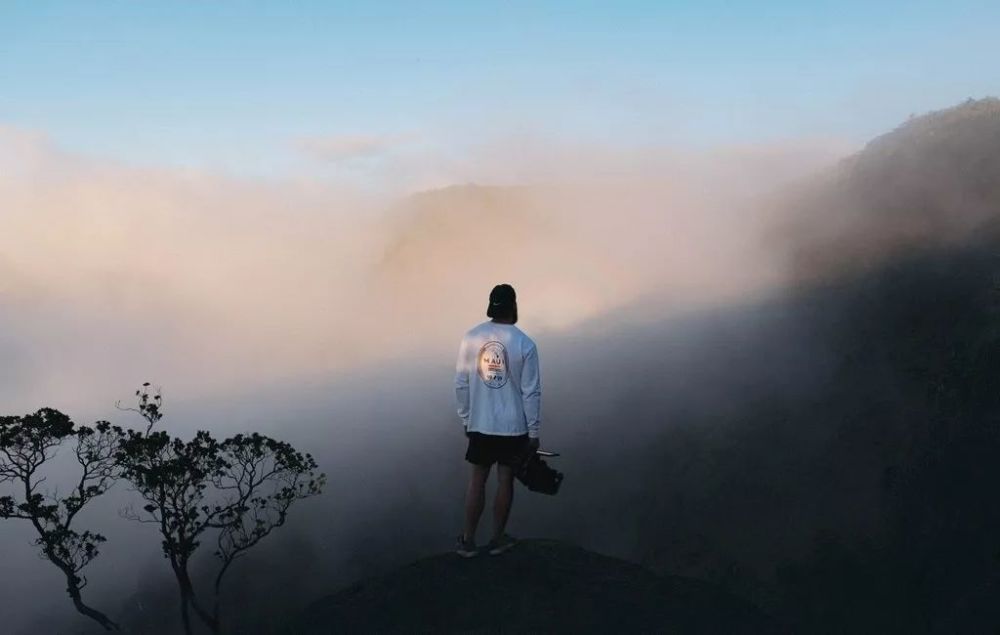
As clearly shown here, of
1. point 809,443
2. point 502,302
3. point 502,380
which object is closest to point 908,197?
point 809,443

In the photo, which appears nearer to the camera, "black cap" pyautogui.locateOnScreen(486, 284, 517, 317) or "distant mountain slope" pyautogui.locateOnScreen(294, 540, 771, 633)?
"distant mountain slope" pyautogui.locateOnScreen(294, 540, 771, 633)

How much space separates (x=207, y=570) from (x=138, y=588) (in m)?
12.6

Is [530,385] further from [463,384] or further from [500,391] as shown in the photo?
[463,384]

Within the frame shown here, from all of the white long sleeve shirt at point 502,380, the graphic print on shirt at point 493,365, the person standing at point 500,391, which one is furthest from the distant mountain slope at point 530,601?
the graphic print on shirt at point 493,365

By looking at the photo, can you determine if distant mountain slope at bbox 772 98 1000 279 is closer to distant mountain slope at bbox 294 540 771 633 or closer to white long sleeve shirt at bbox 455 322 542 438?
distant mountain slope at bbox 294 540 771 633

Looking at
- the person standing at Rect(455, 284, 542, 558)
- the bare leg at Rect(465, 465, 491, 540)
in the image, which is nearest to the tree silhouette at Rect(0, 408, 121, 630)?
the bare leg at Rect(465, 465, 491, 540)

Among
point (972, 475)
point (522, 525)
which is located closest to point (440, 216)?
point (522, 525)

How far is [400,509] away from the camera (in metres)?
49.1

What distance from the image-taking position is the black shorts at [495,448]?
26.1ft

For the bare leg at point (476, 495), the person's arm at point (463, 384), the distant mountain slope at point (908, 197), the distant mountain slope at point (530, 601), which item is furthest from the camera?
the distant mountain slope at point (908, 197)

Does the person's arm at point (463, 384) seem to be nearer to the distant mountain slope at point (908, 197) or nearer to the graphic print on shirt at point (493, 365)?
the graphic print on shirt at point (493, 365)

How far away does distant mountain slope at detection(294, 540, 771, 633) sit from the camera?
7.71 meters

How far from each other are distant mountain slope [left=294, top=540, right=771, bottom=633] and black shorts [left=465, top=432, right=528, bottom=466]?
1262 millimetres

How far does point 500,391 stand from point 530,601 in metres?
2.09
